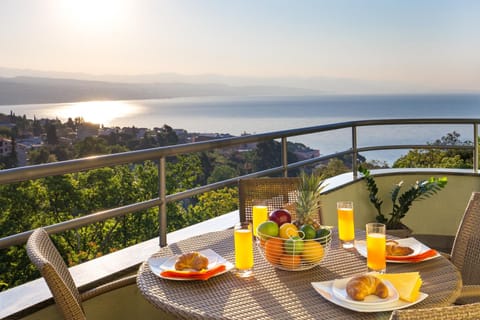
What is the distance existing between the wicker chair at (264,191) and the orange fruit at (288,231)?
0.94 metres

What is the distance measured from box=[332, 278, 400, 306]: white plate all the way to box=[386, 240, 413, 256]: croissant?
31cm

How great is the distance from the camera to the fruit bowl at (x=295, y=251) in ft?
5.55

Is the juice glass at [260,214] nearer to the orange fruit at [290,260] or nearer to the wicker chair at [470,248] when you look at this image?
the orange fruit at [290,260]

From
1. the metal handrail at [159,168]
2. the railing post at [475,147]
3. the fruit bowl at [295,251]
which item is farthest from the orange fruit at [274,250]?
the railing post at [475,147]

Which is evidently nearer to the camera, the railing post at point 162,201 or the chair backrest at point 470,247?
the chair backrest at point 470,247

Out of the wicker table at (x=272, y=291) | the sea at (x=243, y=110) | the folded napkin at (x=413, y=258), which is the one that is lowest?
the wicker table at (x=272, y=291)

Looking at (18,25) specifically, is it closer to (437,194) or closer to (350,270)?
(437,194)

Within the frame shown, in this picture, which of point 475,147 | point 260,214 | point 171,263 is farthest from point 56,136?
point 171,263

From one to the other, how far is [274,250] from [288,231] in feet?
0.26

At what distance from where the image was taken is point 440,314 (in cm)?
88

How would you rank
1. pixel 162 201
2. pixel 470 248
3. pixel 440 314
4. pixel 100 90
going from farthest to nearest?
pixel 100 90
pixel 162 201
pixel 470 248
pixel 440 314

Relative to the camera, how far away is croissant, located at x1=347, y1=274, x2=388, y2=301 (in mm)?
1443

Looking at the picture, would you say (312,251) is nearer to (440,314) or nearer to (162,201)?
(440,314)

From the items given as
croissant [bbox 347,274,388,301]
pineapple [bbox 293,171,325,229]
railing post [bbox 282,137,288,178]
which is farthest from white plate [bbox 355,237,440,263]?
railing post [bbox 282,137,288,178]
